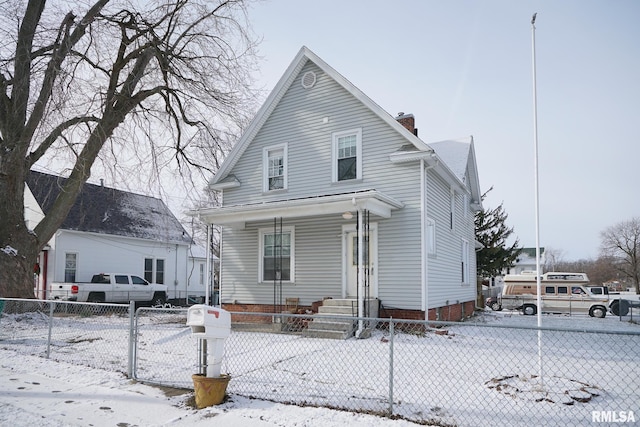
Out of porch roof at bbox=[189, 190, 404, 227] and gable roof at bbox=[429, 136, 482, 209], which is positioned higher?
gable roof at bbox=[429, 136, 482, 209]

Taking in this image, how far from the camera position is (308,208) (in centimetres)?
1218

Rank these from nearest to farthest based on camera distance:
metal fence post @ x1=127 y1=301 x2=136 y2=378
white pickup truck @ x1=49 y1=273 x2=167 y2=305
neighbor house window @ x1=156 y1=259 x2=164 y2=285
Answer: metal fence post @ x1=127 y1=301 x2=136 y2=378
white pickup truck @ x1=49 y1=273 x2=167 y2=305
neighbor house window @ x1=156 y1=259 x2=164 y2=285

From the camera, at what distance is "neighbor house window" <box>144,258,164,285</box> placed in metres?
25.7

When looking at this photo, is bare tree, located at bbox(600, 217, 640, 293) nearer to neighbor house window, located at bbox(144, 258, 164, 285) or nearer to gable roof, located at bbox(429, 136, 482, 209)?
gable roof, located at bbox(429, 136, 482, 209)

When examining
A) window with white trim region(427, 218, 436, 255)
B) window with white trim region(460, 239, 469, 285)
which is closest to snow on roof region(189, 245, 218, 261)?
window with white trim region(460, 239, 469, 285)

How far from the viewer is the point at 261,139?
15.4 meters

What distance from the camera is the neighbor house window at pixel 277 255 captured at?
14.2 metres

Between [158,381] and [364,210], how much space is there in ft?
23.2

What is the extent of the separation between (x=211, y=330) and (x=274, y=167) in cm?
1029

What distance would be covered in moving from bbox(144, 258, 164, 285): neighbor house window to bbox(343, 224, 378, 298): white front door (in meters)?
16.3

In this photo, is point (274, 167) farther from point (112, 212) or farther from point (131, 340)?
point (112, 212)

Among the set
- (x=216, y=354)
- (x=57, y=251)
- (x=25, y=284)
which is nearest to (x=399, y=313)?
(x=216, y=354)

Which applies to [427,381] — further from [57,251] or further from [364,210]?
[57,251]

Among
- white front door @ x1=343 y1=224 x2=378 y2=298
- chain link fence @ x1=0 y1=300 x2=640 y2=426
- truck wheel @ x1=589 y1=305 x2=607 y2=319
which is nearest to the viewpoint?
chain link fence @ x1=0 y1=300 x2=640 y2=426
